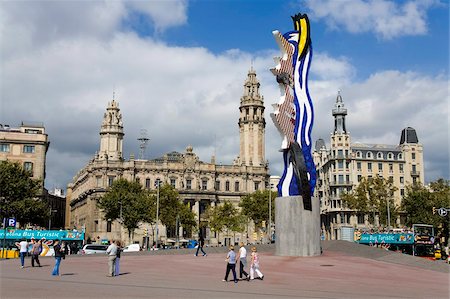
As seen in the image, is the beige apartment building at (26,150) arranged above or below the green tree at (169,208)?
above

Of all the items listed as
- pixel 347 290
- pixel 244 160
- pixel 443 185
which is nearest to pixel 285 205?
pixel 347 290

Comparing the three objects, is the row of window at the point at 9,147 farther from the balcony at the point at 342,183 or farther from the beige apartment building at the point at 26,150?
the balcony at the point at 342,183

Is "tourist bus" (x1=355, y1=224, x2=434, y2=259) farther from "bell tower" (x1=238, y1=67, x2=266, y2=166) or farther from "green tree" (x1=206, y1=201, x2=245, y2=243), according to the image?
"bell tower" (x1=238, y1=67, x2=266, y2=166)

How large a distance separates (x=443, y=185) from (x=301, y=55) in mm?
53793

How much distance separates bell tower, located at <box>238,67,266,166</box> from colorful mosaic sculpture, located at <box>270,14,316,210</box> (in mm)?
74945

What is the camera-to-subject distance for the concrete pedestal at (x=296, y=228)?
36.2 m

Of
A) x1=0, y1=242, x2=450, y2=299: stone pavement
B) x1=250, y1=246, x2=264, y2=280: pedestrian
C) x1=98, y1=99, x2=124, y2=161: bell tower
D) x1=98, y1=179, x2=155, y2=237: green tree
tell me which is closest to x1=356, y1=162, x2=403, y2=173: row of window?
x1=98, y1=179, x2=155, y2=237: green tree

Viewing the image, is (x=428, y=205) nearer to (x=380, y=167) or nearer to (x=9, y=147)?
(x=380, y=167)

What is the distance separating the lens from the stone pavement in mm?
18609

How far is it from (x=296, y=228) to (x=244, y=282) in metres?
14.0

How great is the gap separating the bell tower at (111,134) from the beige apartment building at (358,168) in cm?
4381

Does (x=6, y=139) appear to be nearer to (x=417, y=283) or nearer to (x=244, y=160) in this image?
(x=244, y=160)

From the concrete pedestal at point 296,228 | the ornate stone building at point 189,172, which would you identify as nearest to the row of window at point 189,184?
the ornate stone building at point 189,172

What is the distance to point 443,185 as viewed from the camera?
82875 mm
